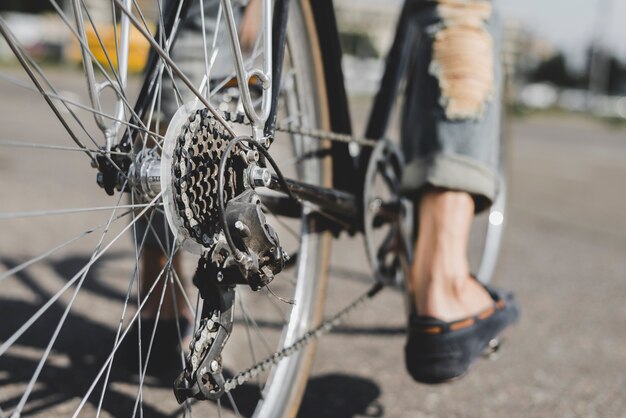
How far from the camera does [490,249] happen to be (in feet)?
9.20

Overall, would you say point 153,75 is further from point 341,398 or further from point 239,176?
point 341,398

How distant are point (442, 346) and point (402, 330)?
928 millimetres

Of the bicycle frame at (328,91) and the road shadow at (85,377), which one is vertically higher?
the bicycle frame at (328,91)

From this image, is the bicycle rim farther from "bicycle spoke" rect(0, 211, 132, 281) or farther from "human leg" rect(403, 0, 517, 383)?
"human leg" rect(403, 0, 517, 383)

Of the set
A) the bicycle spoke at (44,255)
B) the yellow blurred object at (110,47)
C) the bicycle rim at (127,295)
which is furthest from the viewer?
the yellow blurred object at (110,47)

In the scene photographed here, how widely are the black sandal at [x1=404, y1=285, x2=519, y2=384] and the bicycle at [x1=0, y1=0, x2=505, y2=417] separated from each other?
20cm

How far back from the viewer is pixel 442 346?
178 centimetres

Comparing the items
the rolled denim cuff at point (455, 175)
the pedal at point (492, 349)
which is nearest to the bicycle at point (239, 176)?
the rolled denim cuff at point (455, 175)

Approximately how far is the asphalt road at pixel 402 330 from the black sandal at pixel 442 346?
0.30 meters

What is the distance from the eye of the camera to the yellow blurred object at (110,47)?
1.38 metres

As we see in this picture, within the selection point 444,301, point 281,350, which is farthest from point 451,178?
point 281,350

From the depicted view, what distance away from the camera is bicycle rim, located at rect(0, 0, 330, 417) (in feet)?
4.18

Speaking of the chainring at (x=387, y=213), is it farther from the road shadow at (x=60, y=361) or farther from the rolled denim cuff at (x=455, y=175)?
the road shadow at (x=60, y=361)

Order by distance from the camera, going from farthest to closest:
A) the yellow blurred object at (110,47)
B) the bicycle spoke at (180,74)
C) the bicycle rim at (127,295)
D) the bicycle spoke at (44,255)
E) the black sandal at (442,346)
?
the black sandal at (442,346), the yellow blurred object at (110,47), the bicycle rim at (127,295), the bicycle spoke at (180,74), the bicycle spoke at (44,255)
